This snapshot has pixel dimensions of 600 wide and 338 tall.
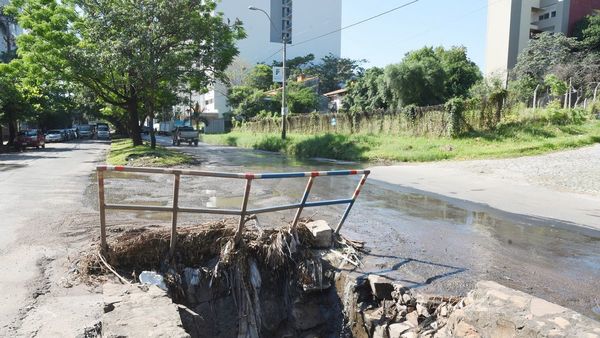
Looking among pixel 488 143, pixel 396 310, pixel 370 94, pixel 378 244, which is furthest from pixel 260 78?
pixel 396 310

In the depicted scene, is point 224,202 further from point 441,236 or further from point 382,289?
point 382,289

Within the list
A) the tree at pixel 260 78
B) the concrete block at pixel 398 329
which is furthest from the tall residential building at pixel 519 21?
the concrete block at pixel 398 329

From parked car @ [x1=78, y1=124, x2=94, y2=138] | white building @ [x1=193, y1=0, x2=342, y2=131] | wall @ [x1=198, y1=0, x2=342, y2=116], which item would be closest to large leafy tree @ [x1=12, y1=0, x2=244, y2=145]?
parked car @ [x1=78, y1=124, x2=94, y2=138]

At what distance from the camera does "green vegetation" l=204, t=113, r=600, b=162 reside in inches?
797

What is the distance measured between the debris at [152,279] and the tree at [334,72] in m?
72.1

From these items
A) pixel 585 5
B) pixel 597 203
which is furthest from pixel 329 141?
pixel 585 5

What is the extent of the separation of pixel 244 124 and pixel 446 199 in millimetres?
44845

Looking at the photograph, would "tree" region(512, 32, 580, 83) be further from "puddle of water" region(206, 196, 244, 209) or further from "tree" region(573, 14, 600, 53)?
"puddle of water" region(206, 196, 244, 209)

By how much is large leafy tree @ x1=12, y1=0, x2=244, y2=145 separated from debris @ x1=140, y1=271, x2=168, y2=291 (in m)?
17.9

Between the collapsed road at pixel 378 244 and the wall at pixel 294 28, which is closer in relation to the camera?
the collapsed road at pixel 378 244

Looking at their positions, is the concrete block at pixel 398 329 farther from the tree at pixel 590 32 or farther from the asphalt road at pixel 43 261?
the tree at pixel 590 32

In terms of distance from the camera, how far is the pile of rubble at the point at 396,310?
15.9ft

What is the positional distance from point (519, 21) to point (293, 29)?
209 ft

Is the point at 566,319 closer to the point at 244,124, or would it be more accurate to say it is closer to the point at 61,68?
the point at 61,68
